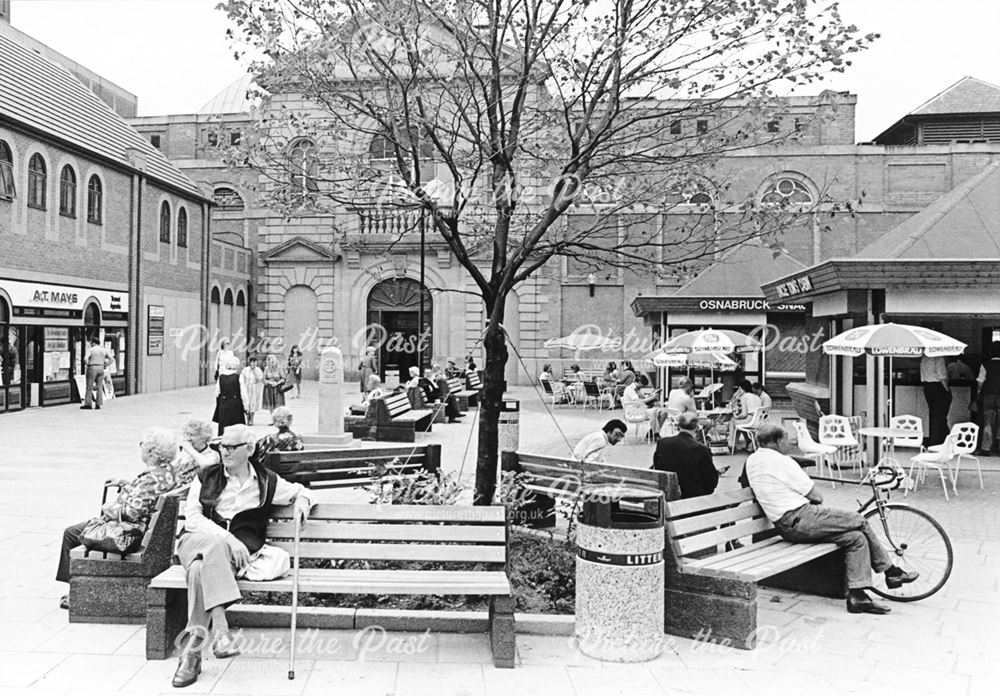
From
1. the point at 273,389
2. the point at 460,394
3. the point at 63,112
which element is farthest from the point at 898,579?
the point at 63,112

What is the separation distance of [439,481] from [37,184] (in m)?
20.0

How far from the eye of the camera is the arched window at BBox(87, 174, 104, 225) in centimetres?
2495

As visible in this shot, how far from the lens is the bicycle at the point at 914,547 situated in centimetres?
654

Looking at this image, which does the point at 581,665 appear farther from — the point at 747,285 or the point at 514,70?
the point at 747,285

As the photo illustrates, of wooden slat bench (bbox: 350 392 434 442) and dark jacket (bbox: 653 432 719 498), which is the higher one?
dark jacket (bbox: 653 432 719 498)

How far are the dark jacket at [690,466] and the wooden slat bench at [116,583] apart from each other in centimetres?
396

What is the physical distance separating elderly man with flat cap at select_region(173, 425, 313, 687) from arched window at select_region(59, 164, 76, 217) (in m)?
20.9

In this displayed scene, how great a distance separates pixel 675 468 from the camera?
740cm

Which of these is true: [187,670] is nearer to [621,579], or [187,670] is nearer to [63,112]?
[621,579]

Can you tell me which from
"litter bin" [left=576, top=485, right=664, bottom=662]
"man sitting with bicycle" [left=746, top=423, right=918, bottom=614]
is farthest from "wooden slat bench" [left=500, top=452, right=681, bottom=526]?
"man sitting with bicycle" [left=746, top=423, right=918, bottom=614]

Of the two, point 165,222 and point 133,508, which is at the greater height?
point 165,222

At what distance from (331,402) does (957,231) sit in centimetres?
1119

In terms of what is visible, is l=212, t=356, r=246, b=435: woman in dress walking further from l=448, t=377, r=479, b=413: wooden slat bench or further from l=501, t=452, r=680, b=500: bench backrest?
l=501, t=452, r=680, b=500: bench backrest

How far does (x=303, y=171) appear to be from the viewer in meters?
7.88
